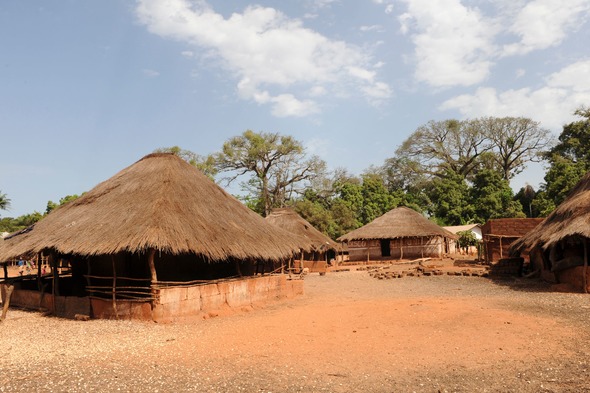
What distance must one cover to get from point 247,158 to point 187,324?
35.9 meters

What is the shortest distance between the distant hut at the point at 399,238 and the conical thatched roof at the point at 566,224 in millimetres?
13547

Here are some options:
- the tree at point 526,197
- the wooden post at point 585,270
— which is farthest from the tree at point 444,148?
the wooden post at point 585,270

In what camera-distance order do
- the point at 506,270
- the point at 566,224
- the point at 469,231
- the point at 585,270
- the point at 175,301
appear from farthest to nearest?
1. the point at 469,231
2. the point at 506,270
3. the point at 566,224
4. the point at 585,270
5. the point at 175,301

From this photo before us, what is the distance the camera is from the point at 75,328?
10750 millimetres

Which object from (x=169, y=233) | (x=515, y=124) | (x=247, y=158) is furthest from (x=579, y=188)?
(x=515, y=124)

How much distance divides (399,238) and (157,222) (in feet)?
82.7

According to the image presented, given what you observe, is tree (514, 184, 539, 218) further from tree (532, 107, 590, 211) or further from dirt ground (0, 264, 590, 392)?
dirt ground (0, 264, 590, 392)

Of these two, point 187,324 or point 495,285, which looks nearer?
point 187,324

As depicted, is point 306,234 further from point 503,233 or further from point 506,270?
point 506,270

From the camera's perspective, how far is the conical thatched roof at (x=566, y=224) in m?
14.8

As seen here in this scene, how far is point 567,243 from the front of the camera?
54.5 feet

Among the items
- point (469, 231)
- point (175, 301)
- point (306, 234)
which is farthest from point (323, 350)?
point (469, 231)

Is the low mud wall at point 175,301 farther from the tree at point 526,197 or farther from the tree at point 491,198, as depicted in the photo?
the tree at point 526,197

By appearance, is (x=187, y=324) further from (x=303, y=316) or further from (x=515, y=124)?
(x=515, y=124)
